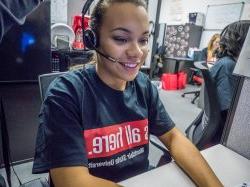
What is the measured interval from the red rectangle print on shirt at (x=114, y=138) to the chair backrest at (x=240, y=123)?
33cm

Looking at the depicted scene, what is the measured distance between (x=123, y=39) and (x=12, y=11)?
16.0 inches

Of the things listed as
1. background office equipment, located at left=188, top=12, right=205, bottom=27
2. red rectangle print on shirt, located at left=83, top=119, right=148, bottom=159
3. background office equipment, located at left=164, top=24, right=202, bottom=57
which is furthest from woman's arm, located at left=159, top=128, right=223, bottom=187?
background office equipment, located at left=188, top=12, right=205, bottom=27

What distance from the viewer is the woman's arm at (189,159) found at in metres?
0.65

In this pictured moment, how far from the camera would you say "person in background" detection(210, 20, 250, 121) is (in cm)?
138

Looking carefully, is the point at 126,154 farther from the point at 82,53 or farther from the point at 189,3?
the point at 189,3

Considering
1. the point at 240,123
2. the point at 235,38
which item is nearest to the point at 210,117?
A: the point at 240,123

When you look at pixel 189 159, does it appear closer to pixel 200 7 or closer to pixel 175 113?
pixel 175 113

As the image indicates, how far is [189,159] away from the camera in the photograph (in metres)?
0.74

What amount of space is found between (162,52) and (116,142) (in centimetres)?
483

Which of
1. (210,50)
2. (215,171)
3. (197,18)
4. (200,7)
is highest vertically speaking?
(200,7)

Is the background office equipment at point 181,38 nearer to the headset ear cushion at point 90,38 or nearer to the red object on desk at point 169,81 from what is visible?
the red object on desk at point 169,81

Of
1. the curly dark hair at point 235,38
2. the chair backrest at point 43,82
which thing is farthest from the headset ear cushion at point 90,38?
the curly dark hair at point 235,38

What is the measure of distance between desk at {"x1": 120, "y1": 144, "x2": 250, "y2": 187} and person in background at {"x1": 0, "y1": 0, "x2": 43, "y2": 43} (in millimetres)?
450

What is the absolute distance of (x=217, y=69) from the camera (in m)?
1.48
